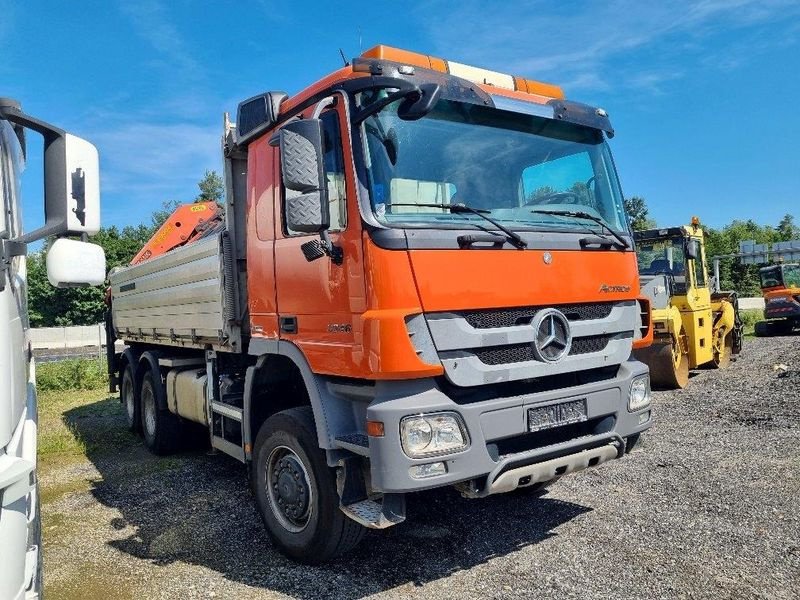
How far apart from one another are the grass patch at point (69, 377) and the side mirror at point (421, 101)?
12929mm

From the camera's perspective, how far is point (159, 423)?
23.1ft

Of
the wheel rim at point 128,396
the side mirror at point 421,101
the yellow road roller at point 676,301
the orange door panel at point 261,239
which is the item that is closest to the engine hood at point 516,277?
the side mirror at point 421,101

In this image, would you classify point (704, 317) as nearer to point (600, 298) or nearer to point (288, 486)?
point (600, 298)

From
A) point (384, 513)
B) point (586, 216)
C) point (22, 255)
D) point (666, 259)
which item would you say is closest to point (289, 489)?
point (384, 513)

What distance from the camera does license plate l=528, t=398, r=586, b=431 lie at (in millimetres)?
3678

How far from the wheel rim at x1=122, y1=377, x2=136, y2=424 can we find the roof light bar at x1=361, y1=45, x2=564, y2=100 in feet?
19.7

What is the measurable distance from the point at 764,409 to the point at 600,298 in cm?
573

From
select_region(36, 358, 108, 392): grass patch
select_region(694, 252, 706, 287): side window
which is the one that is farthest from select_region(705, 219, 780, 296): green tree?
select_region(36, 358, 108, 392): grass patch

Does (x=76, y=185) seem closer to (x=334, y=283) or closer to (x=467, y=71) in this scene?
(x=334, y=283)

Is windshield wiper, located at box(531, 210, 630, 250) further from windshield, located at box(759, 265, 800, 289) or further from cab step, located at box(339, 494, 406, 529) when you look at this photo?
windshield, located at box(759, 265, 800, 289)

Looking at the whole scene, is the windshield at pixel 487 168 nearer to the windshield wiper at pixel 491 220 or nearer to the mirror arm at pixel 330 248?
the windshield wiper at pixel 491 220

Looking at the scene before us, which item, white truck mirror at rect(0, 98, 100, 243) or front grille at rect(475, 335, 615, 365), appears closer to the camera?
white truck mirror at rect(0, 98, 100, 243)

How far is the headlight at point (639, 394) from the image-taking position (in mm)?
4258

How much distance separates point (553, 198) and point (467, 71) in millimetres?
1000
